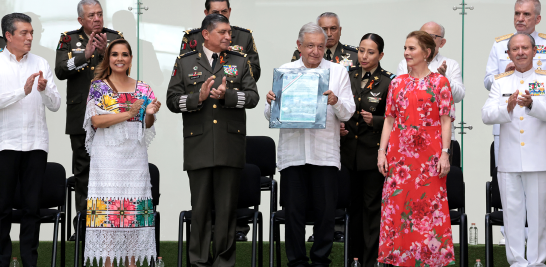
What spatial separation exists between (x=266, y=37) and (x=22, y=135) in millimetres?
2936

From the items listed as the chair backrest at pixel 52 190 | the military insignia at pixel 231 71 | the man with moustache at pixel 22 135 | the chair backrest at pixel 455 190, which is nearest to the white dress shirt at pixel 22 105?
the man with moustache at pixel 22 135

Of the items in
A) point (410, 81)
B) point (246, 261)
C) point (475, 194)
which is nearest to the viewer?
point (410, 81)

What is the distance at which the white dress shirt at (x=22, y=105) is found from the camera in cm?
437

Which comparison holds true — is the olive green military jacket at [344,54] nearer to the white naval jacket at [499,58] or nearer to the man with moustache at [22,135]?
the white naval jacket at [499,58]

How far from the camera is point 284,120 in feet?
13.6

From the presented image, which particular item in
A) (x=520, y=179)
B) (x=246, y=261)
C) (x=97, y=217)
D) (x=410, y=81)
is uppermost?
(x=410, y=81)

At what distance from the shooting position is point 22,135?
14.4 ft

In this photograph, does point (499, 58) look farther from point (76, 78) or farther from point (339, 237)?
point (76, 78)

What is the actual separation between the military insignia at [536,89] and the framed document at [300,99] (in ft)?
4.25

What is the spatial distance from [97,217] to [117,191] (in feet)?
0.68

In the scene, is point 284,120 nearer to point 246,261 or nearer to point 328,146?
point 328,146

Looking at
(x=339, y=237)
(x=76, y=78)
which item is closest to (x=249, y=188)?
(x=339, y=237)

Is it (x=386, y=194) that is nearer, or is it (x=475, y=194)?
(x=386, y=194)

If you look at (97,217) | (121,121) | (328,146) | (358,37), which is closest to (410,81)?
(328,146)
